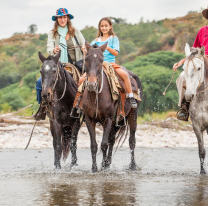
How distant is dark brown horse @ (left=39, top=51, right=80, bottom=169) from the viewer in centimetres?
715

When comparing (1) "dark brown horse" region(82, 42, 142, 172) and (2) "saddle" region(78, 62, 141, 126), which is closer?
(1) "dark brown horse" region(82, 42, 142, 172)

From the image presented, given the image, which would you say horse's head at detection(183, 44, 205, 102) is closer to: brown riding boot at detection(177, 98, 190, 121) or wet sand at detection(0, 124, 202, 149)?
brown riding boot at detection(177, 98, 190, 121)

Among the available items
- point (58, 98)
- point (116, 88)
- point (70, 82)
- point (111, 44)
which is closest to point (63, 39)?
point (70, 82)

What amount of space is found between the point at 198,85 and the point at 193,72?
278 millimetres

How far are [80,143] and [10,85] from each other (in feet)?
135

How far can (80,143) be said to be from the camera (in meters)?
13.7

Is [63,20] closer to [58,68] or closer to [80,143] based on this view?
[58,68]

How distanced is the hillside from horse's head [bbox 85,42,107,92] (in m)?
16.7

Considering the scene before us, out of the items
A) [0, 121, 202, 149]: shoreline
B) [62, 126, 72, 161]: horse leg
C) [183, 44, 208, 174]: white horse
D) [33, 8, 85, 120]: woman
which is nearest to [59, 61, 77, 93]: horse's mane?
[33, 8, 85, 120]: woman

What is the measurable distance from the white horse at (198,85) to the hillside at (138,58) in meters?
17.0

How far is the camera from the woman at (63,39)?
8.41 meters

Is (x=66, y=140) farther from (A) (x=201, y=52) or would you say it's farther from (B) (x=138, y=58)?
(B) (x=138, y=58)

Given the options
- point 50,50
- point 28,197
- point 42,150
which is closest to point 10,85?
point 42,150

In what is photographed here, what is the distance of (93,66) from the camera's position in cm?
668
